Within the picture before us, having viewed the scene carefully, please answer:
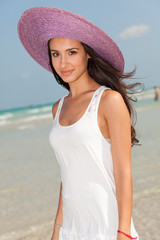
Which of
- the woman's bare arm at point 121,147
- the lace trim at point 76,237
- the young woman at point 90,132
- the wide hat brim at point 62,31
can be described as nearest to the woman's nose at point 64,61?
the young woman at point 90,132

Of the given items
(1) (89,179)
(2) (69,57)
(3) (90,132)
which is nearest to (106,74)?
(2) (69,57)

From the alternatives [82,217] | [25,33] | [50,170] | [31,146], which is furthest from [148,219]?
[31,146]

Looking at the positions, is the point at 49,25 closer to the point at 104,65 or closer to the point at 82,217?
the point at 104,65

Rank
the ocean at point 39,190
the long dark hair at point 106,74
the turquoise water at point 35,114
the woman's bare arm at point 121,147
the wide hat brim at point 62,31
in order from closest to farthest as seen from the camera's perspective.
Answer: the woman's bare arm at point 121,147 → the wide hat brim at point 62,31 → the long dark hair at point 106,74 → the ocean at point 39,190 → the turquoise water at point 35,114

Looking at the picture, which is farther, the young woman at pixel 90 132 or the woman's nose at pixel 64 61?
the woman's nose at pixel 64 61

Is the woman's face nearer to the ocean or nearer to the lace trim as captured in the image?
the lace trim

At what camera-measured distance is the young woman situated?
1.83 m

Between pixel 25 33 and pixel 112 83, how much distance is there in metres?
0.72

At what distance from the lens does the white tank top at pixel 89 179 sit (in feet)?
6.13

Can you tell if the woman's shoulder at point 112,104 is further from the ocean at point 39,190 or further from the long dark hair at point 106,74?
the ocean at point 39,190

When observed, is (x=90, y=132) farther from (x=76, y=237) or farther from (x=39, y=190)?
(x=39, y=190)

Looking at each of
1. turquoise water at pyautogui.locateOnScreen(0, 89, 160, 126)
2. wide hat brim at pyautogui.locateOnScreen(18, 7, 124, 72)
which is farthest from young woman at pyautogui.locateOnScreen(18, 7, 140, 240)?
turquoise water at pyautogui.locateOnScreen(0, 89, 160, 126)

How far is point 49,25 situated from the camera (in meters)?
2.14

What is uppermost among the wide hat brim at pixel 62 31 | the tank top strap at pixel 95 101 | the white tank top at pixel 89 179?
the wide hat brim at pixel 62 31
